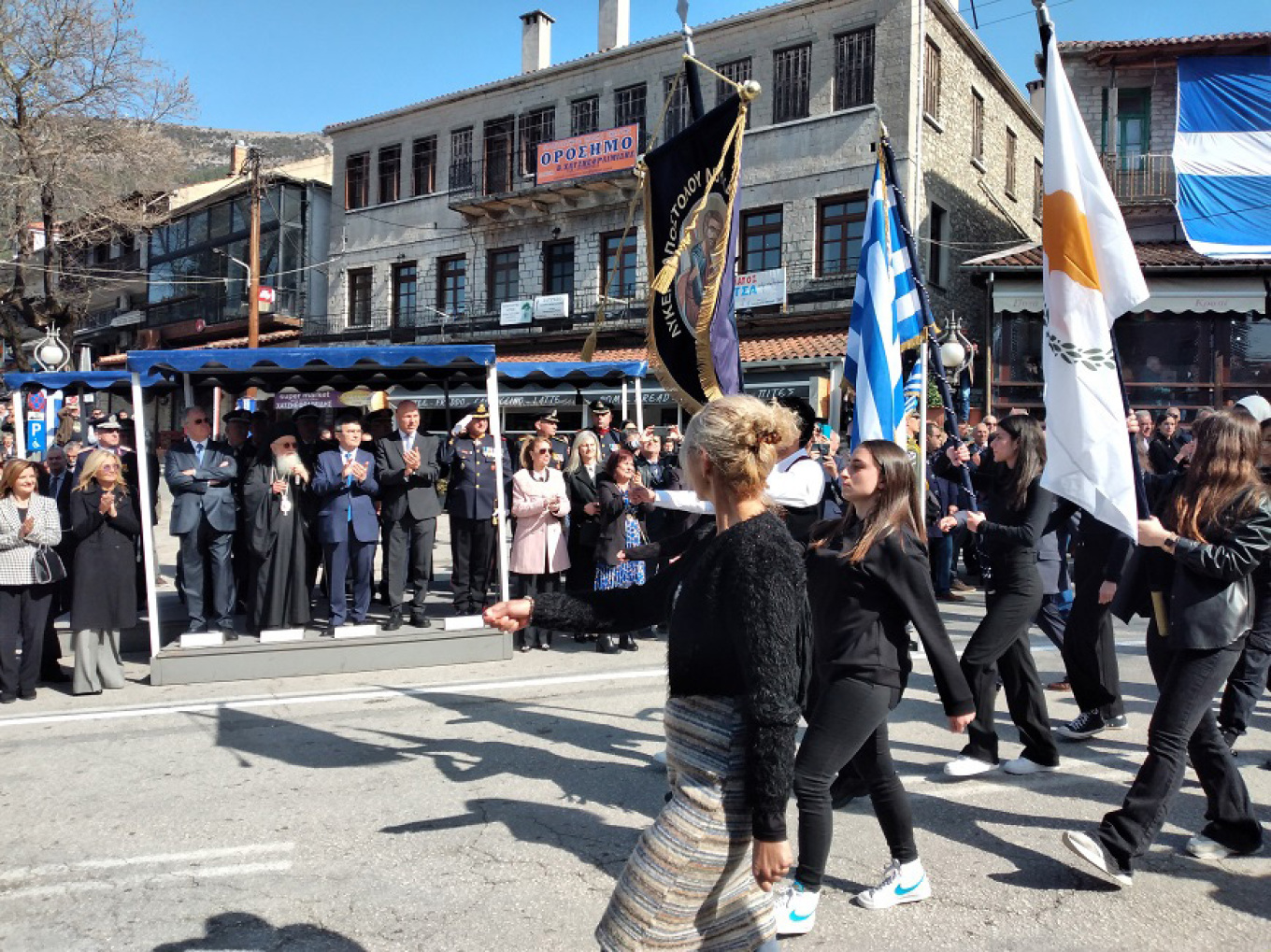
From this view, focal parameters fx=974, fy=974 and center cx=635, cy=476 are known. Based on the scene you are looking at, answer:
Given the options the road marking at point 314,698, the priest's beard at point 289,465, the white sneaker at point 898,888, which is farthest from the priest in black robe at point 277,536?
the white sneaker at point 898,888

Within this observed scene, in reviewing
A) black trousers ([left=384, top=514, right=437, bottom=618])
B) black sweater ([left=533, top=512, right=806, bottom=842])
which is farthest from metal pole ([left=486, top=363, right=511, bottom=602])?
black sweater ([left=533, top=512, right=806, bottom=842])

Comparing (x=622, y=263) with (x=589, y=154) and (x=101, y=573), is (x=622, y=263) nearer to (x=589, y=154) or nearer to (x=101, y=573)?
(x=589, y=154)

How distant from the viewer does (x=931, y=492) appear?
10.9 m

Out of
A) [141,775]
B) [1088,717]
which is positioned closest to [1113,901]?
[1088,717]

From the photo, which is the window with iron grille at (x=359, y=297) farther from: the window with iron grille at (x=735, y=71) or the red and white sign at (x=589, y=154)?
the window with iron grille at (x=735, y=71)

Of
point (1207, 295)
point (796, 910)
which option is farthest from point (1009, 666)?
point (1207, 295)

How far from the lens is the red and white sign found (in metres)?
25.6

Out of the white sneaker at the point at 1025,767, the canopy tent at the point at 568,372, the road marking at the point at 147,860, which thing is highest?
the canopy tent at the point at 568,372

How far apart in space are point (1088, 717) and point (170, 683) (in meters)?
6.25

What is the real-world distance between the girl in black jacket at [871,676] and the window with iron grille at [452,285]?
1067 inches

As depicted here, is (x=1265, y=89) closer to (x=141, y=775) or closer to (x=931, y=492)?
(x=931, y=492)

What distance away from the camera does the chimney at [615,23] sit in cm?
2792

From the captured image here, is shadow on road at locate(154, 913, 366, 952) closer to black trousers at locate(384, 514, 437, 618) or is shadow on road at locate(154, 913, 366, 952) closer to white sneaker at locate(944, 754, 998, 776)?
white sneaker at locate(944, 754, 998, 776)

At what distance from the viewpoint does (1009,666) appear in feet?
16.5
